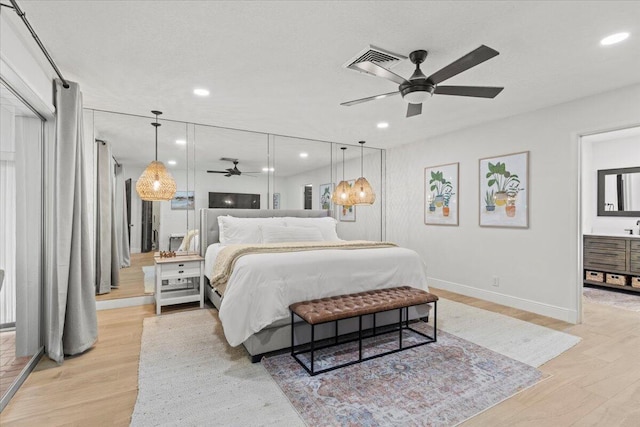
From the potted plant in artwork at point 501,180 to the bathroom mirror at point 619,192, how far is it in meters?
2.62

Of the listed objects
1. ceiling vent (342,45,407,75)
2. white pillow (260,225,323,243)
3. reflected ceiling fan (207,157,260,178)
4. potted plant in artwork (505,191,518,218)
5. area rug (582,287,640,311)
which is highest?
ceiling vent (342,45,407,75)

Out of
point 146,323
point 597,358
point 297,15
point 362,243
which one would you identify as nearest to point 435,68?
point 297,15

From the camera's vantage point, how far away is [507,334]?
3205mm

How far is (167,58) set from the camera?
2611 millimetres

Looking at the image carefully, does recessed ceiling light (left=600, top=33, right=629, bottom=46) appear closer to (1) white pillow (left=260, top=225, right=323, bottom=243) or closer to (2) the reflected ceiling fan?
(1) white pillow (left=260, top=225, right=323, bottom=243)

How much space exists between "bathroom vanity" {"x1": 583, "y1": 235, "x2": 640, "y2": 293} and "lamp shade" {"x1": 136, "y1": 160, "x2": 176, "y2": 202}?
637 cm

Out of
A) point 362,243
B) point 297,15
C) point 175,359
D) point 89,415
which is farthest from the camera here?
point 362,243

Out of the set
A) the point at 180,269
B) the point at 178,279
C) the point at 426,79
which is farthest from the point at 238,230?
the point at 426,79

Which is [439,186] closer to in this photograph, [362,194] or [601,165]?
[362,194]

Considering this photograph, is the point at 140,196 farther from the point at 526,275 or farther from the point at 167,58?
the point at 526,275

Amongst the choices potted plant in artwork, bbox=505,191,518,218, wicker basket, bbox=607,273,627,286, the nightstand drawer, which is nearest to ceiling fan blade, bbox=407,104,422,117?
potted plant in artwork, bbox=505,191,518,218

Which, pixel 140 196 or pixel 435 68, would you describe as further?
pixel 140 196

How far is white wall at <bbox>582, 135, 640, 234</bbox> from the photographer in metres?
5.17

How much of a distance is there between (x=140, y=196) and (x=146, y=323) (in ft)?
5.13
